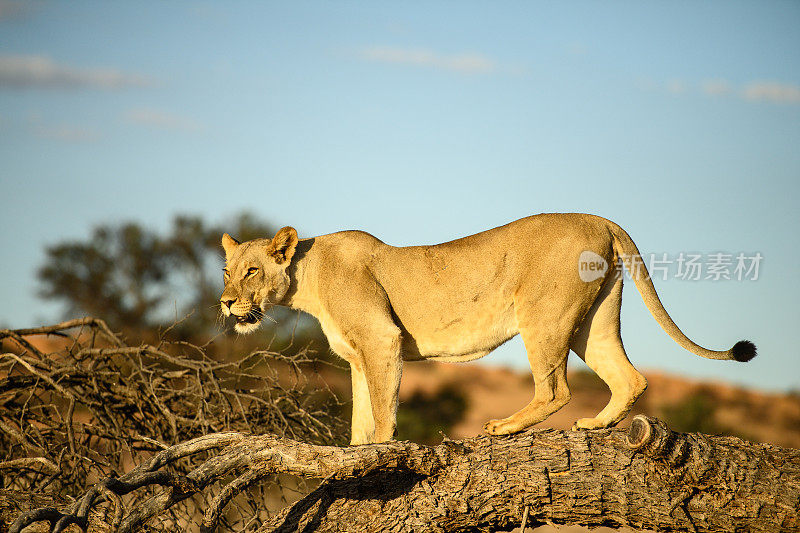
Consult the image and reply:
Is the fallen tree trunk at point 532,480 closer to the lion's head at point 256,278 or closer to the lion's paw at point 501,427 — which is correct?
the lion's paw at point 501,427

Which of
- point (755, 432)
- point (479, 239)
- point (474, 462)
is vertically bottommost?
point (755, 432)

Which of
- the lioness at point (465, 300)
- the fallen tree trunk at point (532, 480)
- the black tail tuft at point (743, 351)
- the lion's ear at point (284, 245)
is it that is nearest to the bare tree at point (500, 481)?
the fallen tree trunk at point (532, 480)

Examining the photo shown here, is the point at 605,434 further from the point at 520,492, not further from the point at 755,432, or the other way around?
the point at 755,432

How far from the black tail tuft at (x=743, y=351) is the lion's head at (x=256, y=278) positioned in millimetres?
3366

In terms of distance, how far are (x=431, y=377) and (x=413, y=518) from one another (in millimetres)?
20789

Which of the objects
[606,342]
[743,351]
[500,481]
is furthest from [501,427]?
[743,351]

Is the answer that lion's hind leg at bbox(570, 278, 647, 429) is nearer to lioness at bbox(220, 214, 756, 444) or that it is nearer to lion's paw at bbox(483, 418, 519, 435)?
lioness at bbox(220, 214, 756, 444)

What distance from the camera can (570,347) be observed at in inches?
258

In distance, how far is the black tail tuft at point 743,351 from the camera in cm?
612

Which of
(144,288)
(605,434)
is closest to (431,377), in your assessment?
(144,288)

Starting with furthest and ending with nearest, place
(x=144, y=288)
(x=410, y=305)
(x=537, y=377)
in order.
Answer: (x=144, y=288) < (x=410, y=305) < (x=537, y=377)

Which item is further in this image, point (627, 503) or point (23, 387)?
point (23, 387)

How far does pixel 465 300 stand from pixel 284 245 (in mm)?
1506

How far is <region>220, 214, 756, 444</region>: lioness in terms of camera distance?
623 cm
